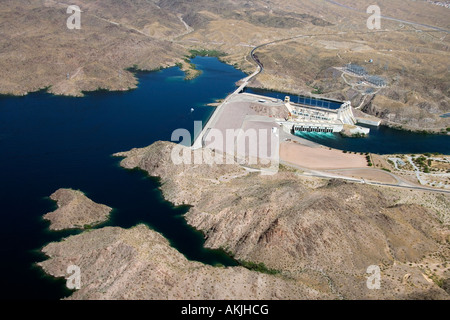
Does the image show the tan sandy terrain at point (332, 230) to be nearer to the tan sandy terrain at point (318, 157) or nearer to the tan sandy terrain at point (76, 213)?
the tan sandy terrain at point (76, 213)

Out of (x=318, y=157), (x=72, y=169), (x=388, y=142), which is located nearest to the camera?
(x=72, y=169)

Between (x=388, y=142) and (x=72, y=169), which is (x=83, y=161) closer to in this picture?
(x=72, y=169)

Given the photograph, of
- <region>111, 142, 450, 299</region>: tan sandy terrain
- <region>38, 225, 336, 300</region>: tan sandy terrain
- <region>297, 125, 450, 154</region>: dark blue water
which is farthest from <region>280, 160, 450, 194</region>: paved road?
<region>38, 225, 336, 300</region>: tan sandy terrain

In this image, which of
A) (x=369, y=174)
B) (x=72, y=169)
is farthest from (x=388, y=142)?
(x=72, y=169)

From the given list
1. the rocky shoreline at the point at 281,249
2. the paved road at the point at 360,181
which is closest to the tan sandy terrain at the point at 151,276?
the rocky shoreline at the point at 281,249
